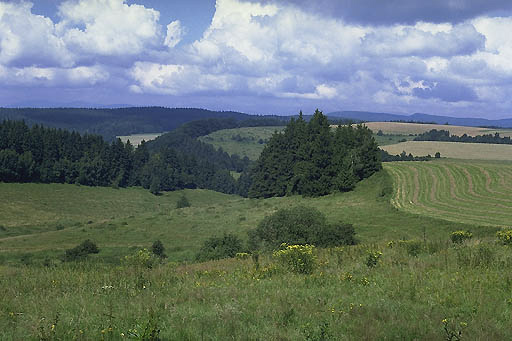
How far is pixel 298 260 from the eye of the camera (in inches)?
486

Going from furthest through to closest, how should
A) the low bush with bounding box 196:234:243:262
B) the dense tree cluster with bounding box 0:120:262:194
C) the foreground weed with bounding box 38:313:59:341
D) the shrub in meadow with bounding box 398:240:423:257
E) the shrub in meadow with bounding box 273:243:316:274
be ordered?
the dense tree cluster with bounding box 0:120:262:194 < the low bush with bounding box 196:234:243:262 < the shrub in meadow with bounding box 398:240:423:257 < the shrub in meadow with bounding box 273:243:316:274 < the foreground weed with bounding box 38:313:59:341

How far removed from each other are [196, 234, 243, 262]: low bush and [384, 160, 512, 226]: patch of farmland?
22.0 metres

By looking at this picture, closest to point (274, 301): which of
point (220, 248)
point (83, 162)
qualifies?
point (220, 248)

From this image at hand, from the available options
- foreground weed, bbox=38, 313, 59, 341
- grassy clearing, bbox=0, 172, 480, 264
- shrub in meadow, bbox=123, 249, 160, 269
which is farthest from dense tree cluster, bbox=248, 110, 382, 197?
foreground weed, bbox=38, 313, 59, 341

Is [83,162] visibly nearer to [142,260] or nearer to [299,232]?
[299,232]

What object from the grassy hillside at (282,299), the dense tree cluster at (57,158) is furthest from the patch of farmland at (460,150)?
the grassy hillside at (282,299)

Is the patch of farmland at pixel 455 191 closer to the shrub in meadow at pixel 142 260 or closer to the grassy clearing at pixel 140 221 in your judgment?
the grassy clearing at pixel 140 221

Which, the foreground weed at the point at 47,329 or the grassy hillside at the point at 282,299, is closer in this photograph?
the foreground weed at the point at 47,329

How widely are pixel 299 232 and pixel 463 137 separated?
153 metres

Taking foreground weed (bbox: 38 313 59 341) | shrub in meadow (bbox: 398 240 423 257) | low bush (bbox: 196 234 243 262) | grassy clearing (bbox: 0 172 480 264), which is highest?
foreground weed (bbox: 38 313 59 341)

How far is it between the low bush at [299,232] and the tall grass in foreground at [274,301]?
17.7 metres

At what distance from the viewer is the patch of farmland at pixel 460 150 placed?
349 feet

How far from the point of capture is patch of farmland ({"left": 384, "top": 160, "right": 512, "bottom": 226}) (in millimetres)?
43812

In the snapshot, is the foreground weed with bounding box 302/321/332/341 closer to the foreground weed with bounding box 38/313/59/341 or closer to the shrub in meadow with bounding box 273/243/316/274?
the foreground weed with bounding box 38/313/59/341
